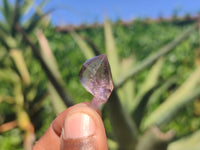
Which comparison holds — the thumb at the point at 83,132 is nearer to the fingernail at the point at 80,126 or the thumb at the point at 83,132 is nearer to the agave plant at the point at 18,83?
the fingernail at the point at 80,126

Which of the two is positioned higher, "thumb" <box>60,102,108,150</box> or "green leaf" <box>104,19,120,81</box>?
"green leaf" <box>104,19,120,81</box>

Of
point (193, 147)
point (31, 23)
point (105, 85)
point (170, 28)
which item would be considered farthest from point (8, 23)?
point (170, 28)

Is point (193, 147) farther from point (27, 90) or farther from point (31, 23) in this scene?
point (31, 23)

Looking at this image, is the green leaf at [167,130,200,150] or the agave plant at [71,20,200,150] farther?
the green leaf at [167,130,200,150]

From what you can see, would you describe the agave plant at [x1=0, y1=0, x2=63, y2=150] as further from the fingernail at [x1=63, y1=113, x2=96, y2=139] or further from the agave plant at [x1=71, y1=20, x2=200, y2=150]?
the fingernail at [x1=63, y1=113, x2=96, y2=139]

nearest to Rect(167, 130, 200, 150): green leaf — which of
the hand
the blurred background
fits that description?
the blurred background

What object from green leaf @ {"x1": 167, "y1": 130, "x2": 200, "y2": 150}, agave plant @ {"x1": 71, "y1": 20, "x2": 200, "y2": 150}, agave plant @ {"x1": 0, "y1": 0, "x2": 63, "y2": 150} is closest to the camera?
agave plant @ {"x1": 71, "y1": 20, "x2": 200, "y2": 150}

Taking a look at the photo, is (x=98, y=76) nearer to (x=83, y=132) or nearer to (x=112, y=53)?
(x=83, y=132)

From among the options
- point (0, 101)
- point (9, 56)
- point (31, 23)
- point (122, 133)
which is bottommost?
point (122, 133)
